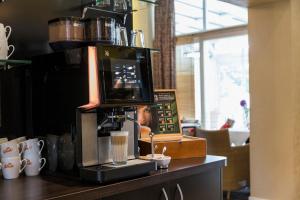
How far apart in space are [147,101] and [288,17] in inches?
107

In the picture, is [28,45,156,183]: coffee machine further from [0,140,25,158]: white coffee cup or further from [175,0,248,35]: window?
[175,0,248,35]: window

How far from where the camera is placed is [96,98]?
1.58 metres

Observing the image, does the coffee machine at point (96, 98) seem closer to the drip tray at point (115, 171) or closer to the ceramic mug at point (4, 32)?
the drip tray at point (115, 171)

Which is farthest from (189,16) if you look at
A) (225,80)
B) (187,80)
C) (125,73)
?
(125,73)

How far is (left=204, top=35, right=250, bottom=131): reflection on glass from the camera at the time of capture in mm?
6829

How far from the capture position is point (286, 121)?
396 centimetres

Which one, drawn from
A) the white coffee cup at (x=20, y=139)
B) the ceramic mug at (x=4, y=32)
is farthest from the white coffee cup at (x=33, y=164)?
the ceramic mug at (x=4, y=32)

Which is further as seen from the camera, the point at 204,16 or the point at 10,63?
the point at 204,16

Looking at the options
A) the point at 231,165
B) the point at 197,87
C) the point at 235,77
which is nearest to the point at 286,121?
the point at 231,165

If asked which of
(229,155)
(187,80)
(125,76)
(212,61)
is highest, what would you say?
(212,61)

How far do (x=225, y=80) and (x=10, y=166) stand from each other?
586cm

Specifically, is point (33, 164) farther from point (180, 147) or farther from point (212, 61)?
point (212, 61)

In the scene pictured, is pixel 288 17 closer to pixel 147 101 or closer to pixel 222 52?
pixel 147 101

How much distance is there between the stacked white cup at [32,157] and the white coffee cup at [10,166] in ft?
0.17
